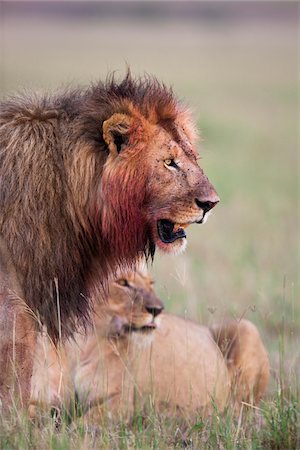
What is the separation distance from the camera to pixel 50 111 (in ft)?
15.1

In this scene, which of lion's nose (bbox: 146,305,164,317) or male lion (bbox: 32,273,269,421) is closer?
male lion (bbox: 32,273,269,421)

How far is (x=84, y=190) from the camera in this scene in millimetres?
4492

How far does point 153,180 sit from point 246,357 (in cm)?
199

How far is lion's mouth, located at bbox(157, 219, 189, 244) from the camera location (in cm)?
446

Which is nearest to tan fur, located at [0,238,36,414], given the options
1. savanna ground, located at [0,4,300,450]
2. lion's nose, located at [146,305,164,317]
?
savanna ground, located at [0,4,300,450]

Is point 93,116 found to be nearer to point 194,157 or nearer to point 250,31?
point 194,157

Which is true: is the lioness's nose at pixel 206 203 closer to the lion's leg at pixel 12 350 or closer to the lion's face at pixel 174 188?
the lion's face at pixel 174 188

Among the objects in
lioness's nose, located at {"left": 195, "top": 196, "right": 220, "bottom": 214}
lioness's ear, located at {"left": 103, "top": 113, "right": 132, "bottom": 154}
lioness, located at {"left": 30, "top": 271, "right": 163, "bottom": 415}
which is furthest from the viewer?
lioness, located at {"left": 30, "top": 271, "right": 163, "bottom": 415}

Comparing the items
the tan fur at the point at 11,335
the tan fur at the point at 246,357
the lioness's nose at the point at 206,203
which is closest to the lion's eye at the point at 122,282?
the tan fur at the point at 246,357

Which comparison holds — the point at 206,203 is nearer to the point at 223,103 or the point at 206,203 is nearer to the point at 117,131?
the point at 117,131

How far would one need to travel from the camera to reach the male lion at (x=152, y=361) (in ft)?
18.2

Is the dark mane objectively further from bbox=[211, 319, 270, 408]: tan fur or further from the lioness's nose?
bbox=[211, 319, 270, 408]: tan fur

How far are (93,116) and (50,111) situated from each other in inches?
8.9

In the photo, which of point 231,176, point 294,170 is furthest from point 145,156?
point 294,170
